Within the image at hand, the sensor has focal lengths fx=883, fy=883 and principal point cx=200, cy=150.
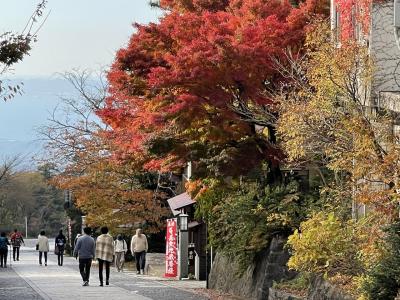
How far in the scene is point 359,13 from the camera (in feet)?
60.6

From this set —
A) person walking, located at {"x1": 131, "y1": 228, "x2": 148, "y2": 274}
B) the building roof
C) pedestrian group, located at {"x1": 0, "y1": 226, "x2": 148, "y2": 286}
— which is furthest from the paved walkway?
person walking, located at {"x1": 131, "y1": 228, "x2": 148, "y2": 274}

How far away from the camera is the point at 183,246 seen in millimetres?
31250

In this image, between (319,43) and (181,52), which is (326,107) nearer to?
(319,43)

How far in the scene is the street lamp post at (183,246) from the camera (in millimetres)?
31188

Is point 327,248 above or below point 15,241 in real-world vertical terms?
below

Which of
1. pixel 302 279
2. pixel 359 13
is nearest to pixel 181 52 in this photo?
pixel 359 13

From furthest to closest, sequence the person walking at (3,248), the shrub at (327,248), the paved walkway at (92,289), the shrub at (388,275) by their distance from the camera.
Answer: the person walking at (3,248) → the paved walkway at (92,289) → the shrub at (327,248) → the shrub at (388,275)

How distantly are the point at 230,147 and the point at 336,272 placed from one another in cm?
730

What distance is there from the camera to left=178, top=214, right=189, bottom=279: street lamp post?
31188 mm

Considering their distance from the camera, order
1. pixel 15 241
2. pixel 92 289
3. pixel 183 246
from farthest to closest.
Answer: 1. pixel 15 241
2. pixel 183 246
3. pixel 92 289

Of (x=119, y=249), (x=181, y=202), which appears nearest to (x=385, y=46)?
(x=181, y=202)

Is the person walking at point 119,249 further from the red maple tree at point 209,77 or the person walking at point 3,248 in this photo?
the red maple tree at point 209,77

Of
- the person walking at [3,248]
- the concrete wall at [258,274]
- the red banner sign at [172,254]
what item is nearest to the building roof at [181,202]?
the red banner sign at [172,254]

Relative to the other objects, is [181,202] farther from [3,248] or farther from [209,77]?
[209,77]
